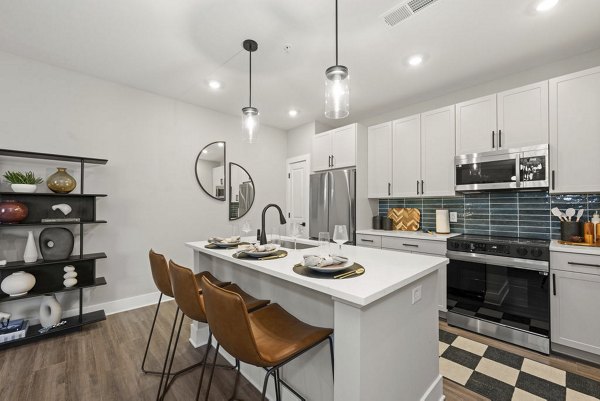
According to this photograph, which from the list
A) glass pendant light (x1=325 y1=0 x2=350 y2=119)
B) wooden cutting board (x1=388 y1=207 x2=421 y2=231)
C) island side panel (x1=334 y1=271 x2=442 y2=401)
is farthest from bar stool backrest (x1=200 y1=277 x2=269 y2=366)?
wooden cutting board (x1=388 y1=207 x2=421 y2=231)

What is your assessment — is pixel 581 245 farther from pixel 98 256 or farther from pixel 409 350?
pixel 98 256

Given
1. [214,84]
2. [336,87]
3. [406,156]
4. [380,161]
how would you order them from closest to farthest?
1. [336,87]
2. [214,84]
3. [406,156]
4. [380,161]

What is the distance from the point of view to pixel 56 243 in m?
2.76

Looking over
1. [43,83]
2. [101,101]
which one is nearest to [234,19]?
[101,101]

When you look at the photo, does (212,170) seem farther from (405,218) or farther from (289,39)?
(405,218)

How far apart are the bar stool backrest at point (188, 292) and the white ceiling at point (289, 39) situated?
195cm

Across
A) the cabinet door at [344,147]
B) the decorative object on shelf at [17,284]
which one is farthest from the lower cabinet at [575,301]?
the decorative object on shelf at [17,284]

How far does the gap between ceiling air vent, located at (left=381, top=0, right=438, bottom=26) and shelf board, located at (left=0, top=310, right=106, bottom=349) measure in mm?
3978

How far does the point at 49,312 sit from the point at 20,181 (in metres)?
1.29

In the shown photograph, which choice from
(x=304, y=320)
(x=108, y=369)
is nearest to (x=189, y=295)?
(x=304, y=320)

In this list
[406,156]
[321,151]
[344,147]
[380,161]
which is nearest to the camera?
[406,156]

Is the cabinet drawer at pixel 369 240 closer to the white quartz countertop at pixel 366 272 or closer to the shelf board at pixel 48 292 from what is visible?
the white quartz countertop at pixel 366 272

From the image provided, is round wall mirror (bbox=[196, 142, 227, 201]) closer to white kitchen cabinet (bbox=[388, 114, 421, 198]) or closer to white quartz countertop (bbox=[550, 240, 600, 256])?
white kitchen cabinet (bbox=[388, 114, 421, 198])

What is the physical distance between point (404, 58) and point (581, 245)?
2303 millimetres
